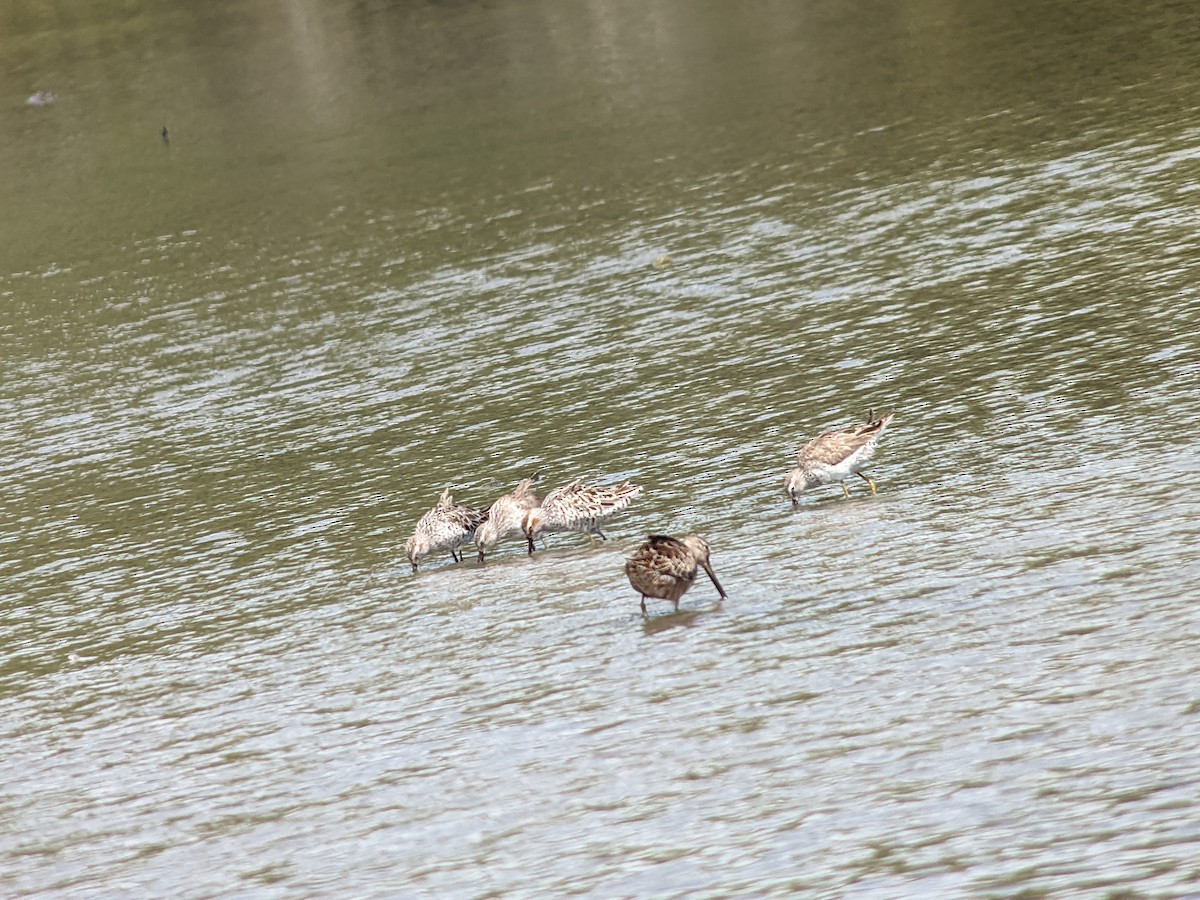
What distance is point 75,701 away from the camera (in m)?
20.2

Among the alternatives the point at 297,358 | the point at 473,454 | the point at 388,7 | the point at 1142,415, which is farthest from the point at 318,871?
the point at 388,7

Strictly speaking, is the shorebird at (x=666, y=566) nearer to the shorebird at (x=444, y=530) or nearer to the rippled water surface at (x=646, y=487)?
the rippled water surface at (x=646, y=487)

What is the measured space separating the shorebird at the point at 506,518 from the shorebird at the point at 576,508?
0.22 metres

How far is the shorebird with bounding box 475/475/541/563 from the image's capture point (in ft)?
76.2

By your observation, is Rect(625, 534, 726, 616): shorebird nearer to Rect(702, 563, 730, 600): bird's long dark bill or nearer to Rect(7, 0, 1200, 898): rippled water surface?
Rect(702, 563, 730, 600): bird's long dark bill

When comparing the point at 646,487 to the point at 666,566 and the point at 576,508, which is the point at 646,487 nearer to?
the point at 576,508

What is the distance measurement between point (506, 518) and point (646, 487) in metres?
2.45

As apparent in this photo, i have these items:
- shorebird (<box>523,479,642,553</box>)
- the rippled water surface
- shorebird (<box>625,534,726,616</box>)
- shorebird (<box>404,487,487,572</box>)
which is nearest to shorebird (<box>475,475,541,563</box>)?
shorebird (<box>404,487,487,572</box>)

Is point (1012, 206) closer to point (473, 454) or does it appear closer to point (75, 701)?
point (473, 454)

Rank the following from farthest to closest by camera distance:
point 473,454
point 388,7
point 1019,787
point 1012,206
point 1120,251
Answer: point 388,7 < point 1012,206 < point 1120,251 < point 473,454 < point 1019,787

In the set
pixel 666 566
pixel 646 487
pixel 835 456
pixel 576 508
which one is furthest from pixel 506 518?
pixel 666 566

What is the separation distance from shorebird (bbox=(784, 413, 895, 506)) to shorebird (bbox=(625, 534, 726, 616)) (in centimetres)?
363

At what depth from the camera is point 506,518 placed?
2331cm

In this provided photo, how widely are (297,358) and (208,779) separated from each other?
23.5 metres
